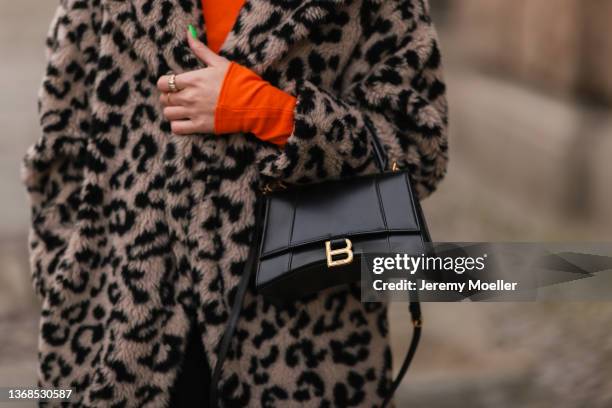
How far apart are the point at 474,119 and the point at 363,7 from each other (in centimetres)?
549

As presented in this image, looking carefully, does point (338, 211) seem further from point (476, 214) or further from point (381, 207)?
point (476, 214)

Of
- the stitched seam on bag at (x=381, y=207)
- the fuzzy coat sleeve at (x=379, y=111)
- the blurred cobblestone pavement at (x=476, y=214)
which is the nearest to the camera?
the stitched seam on bag at (x=381, y=207)

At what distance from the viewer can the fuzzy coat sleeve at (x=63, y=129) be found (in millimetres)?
1753

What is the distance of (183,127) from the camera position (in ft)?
5.25

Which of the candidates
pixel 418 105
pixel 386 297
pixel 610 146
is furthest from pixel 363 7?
pixel 610 146

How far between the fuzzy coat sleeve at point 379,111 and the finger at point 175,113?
20 cm

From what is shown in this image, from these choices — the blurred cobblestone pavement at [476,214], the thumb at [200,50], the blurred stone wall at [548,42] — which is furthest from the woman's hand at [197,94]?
the blurred stone wall at [548,42]

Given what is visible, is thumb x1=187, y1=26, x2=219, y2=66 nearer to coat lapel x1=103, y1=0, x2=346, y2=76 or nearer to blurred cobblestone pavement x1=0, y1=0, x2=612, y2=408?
coat lapel x1=103, y1=0, x2=346, y2=76

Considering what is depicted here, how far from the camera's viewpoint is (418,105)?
1.61m

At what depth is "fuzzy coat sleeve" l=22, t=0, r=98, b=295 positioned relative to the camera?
175 cm

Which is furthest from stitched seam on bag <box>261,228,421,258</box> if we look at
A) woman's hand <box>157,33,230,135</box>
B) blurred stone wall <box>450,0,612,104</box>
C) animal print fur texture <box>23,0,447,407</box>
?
blurred stone wall <box>450,0,612,104</box>

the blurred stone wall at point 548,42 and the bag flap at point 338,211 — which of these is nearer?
the bag flap at point 338,211

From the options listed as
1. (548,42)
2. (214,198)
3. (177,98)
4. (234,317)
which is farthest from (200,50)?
(548,42)

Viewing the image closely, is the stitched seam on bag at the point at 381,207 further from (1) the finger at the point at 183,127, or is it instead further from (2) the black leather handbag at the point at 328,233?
(1) the finger at the point at 183,127
